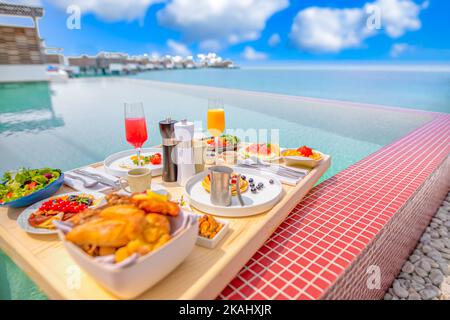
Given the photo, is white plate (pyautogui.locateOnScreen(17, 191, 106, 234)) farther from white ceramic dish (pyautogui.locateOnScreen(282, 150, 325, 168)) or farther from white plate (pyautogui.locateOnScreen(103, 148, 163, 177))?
white ceramic dish (pyautogui.locateOnScreen(282, 150, 325, 168))

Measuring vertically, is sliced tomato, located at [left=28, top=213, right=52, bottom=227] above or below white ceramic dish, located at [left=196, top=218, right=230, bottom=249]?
above

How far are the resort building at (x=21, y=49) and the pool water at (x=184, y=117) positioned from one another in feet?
44.4

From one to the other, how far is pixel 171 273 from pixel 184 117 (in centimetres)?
599

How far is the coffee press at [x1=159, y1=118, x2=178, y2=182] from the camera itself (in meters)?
1.29

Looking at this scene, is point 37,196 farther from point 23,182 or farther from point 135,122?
point 135,122

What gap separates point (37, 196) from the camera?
1149 mm

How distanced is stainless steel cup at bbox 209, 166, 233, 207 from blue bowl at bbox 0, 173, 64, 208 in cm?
76

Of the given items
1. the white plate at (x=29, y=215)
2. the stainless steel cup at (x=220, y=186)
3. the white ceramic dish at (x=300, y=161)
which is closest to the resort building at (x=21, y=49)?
the white plate at (x=29, y=215)

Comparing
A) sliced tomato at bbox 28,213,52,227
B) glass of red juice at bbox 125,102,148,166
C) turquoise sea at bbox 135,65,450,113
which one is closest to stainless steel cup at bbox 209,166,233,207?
glass of red juice at bbox 125,102,148,166

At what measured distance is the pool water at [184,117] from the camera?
439 cm

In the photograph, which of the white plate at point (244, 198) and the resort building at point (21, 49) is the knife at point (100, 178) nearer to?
the white plate at point (244, 198)

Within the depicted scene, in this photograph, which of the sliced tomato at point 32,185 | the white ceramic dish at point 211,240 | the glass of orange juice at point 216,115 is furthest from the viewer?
the glass of orange juice at point 216,115

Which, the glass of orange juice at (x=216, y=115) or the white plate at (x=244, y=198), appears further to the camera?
the glass of orange juice at (x=216, y=115)

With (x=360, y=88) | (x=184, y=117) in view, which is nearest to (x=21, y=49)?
(x=184, y=117)
